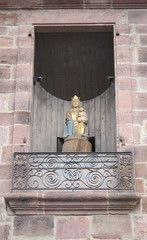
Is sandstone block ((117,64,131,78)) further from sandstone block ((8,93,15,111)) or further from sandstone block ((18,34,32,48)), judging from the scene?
sandstone block ((8,93,15,111))

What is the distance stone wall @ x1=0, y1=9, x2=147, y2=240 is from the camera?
20.8 feet

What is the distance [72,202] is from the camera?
6379 millimetres

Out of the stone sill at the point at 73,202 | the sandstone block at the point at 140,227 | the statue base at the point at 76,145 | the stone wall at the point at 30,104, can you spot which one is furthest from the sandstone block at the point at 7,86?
the sandstone block at the point at 140,227

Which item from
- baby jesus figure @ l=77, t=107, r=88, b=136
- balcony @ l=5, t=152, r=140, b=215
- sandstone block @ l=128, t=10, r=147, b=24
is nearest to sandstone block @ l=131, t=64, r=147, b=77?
sandstone block @ l=128, t=10, r=147, b=24

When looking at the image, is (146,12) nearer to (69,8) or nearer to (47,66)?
(69,8)

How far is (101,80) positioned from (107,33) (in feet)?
2.75

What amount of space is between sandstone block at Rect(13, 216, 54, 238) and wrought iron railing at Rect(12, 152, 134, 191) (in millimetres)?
361

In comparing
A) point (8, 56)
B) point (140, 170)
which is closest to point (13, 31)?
point (8, 56)

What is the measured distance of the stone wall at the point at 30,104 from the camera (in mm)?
6344

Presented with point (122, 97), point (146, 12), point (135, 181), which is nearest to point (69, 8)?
point (146, 12)

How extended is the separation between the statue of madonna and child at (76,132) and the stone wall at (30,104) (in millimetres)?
607

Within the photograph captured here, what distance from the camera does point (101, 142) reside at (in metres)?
8.43

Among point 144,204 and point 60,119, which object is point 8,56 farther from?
point 144,204

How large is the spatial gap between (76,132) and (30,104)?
823mm
